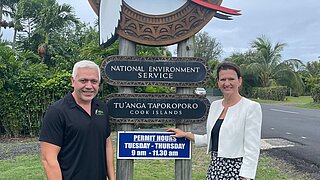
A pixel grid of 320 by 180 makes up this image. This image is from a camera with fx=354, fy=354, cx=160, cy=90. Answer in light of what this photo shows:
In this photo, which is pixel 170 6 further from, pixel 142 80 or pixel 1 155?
pixel 1 155

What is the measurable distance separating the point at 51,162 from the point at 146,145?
3.45 ft

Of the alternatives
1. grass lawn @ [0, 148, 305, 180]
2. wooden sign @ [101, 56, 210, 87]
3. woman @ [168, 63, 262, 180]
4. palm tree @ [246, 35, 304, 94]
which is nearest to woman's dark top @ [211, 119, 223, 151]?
woman @ [168, 63, 262, 180]

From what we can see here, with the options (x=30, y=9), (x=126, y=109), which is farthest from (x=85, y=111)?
(x=30, y=9)

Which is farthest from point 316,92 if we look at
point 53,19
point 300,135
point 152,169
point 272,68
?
point 152,169

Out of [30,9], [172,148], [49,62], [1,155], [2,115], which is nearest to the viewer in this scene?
[172,148]

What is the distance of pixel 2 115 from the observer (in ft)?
30.5

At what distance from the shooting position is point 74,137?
233 centimetres

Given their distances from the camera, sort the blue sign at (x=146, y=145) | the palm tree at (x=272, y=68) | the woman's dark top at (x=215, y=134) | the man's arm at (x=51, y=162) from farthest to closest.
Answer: the palm tree at (x=272, y=68) < the blue sign at (x=146, y=145) < the woman's dark top at (x=215, y=134) < the man's arm at (x=51, y=162)

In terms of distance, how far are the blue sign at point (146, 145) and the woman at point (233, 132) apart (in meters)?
0.55

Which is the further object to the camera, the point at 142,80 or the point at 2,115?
the point at 2,115

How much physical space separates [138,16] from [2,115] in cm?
734

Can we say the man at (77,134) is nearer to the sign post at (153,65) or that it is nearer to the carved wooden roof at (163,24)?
the sign post at (153,65)

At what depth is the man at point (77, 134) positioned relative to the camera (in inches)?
90.7

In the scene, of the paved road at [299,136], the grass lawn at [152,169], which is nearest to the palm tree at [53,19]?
the paved road at [299,136]
